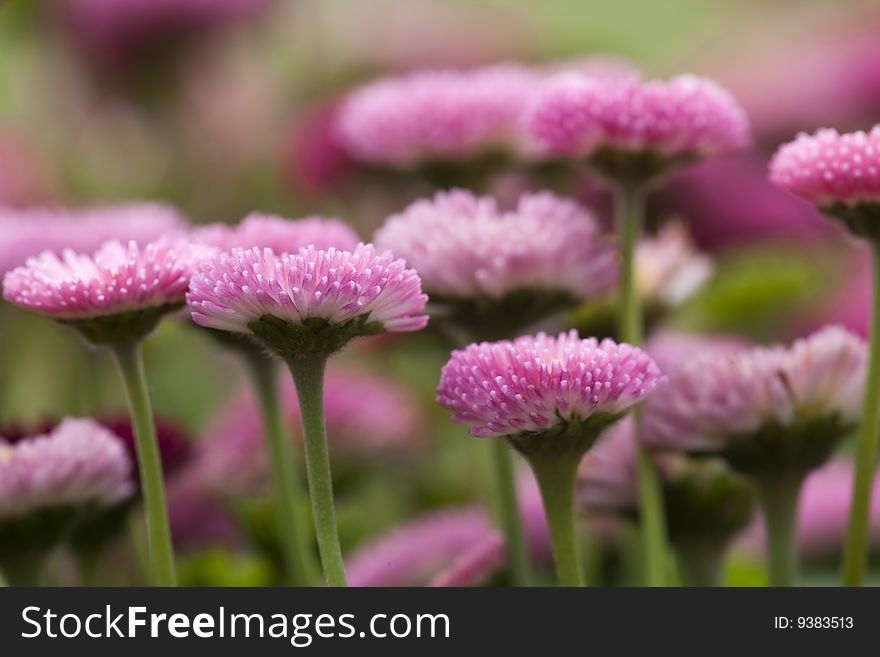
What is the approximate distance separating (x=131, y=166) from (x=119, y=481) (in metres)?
0.66

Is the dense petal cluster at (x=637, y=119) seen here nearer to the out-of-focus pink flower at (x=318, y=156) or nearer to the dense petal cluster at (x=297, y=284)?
the dense petal cluster at (x=297, y=284)

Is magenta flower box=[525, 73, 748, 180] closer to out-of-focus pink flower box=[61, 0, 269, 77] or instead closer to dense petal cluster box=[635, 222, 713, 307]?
dense petal cluster box=[635, 222, 713, 307]

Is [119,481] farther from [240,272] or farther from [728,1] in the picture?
[728,1]

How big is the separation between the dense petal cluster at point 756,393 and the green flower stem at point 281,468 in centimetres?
11

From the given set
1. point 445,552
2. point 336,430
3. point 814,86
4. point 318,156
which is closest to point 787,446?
point 445,552

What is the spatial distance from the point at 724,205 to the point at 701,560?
0.41m

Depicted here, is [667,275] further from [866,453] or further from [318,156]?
[318,156]

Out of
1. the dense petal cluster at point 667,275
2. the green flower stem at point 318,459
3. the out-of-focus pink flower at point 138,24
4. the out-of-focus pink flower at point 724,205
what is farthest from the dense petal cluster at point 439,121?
the out-of-focus pink flower at point 138,24

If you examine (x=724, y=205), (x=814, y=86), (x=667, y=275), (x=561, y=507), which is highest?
(x=814, y=86)

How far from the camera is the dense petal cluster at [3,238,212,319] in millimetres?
277

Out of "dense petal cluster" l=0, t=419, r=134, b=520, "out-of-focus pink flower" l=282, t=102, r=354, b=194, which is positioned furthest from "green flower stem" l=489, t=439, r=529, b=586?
"out-of-focus pink flower" l=282, t=102, r=354, b=194

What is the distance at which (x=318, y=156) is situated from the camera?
2.35ft
